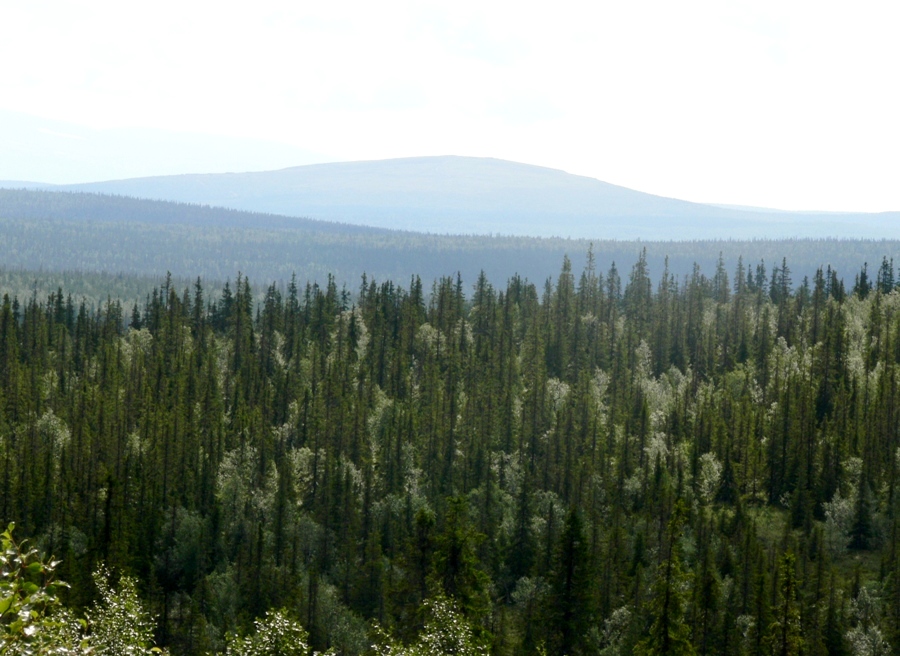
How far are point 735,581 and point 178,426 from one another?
7224cm

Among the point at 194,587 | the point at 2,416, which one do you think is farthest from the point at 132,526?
the point at 2,416

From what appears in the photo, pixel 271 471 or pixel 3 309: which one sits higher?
pixel 3 309

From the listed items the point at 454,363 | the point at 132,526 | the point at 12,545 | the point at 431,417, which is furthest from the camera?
the point at 454,363

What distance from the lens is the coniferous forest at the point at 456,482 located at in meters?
87.8

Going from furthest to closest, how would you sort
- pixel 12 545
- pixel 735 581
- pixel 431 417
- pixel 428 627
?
pixel 431 417
pixel 735 581
pixel 428 627
pixel 12 545

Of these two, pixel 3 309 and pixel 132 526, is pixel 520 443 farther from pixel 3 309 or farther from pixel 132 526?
pixel 3 309

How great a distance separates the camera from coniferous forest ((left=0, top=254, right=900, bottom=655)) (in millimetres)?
87750

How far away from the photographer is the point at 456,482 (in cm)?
14262

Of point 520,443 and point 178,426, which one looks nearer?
point 178,426

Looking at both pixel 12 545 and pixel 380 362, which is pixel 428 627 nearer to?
Answer: pixel 12 545

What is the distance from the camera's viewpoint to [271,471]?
140 m

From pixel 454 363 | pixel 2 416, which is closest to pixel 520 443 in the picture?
pixel 454 363

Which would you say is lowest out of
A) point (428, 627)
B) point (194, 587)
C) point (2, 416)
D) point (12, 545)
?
point (194, 587)

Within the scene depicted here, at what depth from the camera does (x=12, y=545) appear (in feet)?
41.1
